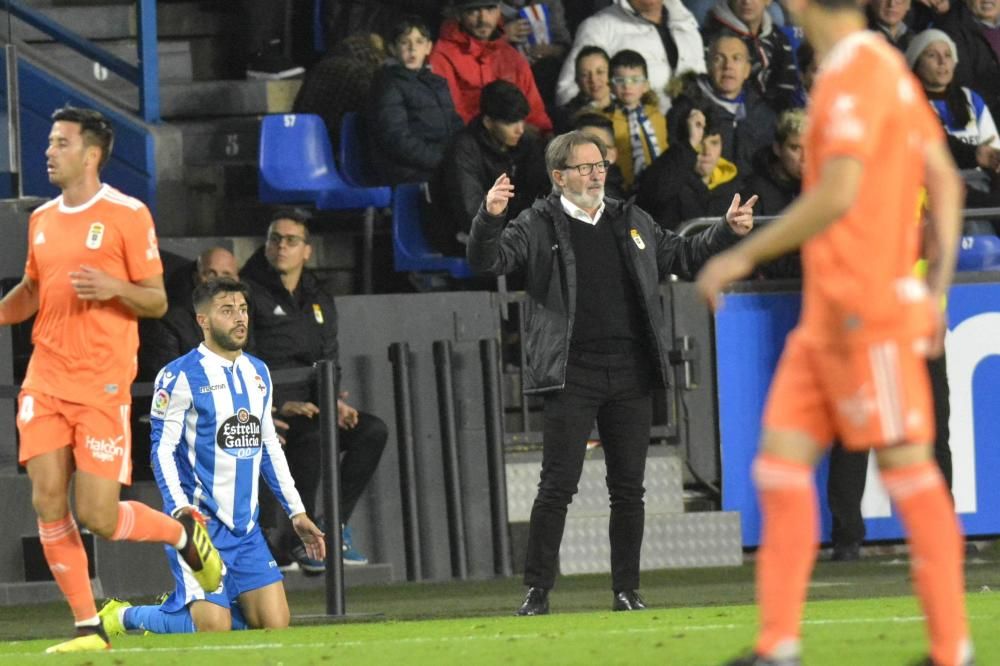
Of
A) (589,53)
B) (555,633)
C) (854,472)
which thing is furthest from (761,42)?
(555,633)

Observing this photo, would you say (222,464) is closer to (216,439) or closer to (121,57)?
(216,439)

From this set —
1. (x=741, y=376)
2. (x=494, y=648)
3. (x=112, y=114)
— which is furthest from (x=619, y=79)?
(x=494, y=648)

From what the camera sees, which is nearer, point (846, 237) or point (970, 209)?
point (846, 237)

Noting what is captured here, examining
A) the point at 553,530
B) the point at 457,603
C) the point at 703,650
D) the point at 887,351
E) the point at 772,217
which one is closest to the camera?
the point at 887,351

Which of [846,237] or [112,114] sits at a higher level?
[112,114]

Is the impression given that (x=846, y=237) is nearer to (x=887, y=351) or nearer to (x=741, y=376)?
(x=887, y=351)

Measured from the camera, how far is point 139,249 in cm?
770

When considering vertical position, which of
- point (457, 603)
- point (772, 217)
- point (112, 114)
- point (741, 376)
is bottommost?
point (457, 603)

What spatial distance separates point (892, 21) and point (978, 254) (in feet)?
6.89

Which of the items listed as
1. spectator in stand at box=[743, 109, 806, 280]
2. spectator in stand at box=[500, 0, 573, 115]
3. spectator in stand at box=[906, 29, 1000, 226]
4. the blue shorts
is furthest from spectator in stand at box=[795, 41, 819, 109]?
the blue shorts

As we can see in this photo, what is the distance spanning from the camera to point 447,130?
12.5m

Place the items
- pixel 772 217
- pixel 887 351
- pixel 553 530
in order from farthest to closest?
pixel 772 217, pixel 553 530, pixel 887 351

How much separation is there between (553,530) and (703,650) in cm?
232

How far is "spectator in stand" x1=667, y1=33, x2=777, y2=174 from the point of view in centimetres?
1311
